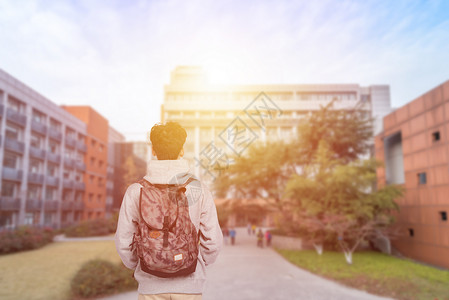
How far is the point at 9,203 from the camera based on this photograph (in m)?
30.3

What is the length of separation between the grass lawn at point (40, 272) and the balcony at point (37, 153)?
16.1 meters

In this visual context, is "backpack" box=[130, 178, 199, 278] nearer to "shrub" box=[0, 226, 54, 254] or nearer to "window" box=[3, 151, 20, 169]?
"shrub" box=[0, 226, 54, 254]

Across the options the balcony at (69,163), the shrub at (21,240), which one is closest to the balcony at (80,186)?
the balcony at (69,163)

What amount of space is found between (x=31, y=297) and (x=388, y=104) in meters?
65.3

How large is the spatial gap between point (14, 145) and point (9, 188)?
13.9ft

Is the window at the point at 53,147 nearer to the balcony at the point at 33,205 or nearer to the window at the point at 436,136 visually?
the balcony at the point at 33,205

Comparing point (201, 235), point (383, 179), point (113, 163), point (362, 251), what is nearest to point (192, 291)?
point (201, 235)

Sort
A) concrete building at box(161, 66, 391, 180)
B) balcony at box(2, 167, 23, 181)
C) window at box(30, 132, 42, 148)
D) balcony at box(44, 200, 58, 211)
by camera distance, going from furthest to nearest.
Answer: concrete building at box(161, 66, 391, 180) → balcony at box(44, 200, 58, 211) → window at box(30, 132, 42, 148) → balcony at box(2, 167, 23, 181)

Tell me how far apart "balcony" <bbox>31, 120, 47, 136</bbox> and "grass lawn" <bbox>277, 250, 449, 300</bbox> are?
30.6m

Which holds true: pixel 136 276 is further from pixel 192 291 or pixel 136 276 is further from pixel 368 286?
pixel 368 286

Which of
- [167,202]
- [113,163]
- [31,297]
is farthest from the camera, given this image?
[113,163]

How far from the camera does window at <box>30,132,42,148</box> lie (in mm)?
35625

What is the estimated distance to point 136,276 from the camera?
210 centimetres

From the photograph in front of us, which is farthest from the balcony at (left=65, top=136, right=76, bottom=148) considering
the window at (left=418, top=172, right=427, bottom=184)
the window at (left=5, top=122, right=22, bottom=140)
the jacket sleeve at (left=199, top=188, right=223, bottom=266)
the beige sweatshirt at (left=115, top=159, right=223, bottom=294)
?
the jacket sleeve at (left=199, top=188, right=223, bottom=266)
